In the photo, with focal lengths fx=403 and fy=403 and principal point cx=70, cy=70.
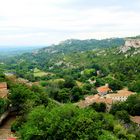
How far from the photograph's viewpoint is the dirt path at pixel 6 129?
89.6 feet

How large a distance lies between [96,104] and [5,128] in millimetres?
19559

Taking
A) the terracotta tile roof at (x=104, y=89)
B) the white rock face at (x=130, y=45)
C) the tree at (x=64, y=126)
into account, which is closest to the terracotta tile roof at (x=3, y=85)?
the tree at (x=64, y=126)

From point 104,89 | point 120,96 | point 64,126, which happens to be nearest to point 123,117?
point 64,126

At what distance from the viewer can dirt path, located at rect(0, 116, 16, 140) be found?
1075 inches

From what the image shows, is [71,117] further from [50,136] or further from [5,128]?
[5,128]

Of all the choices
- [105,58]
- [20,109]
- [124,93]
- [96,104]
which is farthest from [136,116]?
[105,58]

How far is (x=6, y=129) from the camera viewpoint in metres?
29.8

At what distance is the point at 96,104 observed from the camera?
157 feet

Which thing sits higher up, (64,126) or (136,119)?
(64,126)

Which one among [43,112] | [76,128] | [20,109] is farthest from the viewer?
[20,109]

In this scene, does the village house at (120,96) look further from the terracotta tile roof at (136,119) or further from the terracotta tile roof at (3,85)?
the terracotta tile roof at (3,85)

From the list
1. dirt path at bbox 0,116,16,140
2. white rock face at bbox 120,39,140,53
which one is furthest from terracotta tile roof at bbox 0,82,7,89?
white rock face at bbox 120,39,140,53

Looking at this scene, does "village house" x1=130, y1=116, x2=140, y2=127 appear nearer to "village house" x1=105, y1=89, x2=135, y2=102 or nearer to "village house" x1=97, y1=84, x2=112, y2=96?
"village house" x1=105, y1=89, x2=135, y2=102

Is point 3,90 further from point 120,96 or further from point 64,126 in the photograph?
point 120,96
